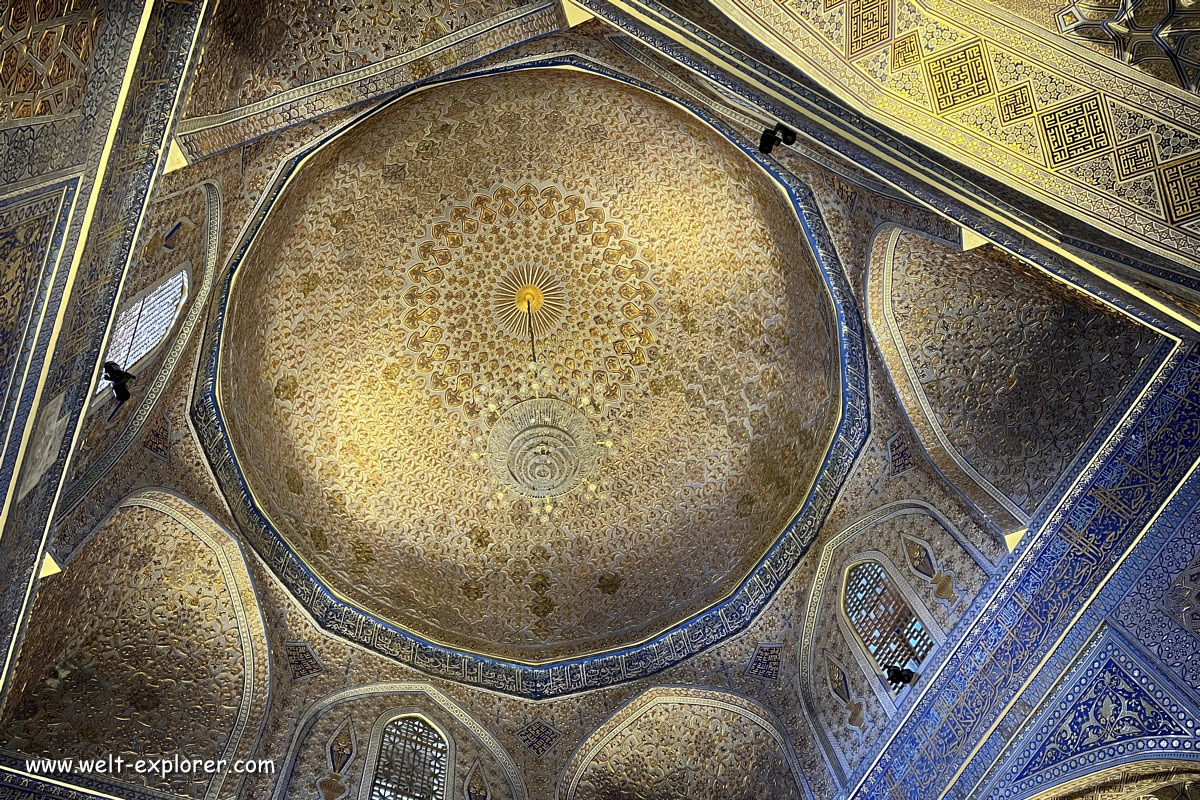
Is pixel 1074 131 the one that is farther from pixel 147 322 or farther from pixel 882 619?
pixel 147 322

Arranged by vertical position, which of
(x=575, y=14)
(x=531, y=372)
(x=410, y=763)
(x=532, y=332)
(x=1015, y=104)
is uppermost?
(x=532, y=332)

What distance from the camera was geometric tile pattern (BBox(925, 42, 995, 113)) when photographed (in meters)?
5.15

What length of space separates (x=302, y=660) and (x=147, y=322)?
359 cm

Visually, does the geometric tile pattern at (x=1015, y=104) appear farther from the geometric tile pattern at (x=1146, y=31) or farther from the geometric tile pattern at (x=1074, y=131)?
the geometric tile pattern at (x=1146, y=31)

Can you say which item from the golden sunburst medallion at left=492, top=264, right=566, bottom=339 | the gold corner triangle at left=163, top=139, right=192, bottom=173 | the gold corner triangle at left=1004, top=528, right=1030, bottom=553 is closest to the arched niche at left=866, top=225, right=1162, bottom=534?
the gold corner triangle at left=1004, top=528, right=1030, bottom=553

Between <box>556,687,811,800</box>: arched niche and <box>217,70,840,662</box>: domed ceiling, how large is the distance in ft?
2.89

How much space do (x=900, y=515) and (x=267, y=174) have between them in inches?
222

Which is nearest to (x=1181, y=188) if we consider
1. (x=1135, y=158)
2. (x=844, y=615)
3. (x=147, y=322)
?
(x=1135, y=158)

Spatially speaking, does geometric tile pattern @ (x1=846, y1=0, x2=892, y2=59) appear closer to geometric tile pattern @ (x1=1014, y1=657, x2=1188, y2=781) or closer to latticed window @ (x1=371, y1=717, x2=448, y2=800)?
geometric tile pattern @ (x1=1014, y1=657, x2=1188, y2=781)

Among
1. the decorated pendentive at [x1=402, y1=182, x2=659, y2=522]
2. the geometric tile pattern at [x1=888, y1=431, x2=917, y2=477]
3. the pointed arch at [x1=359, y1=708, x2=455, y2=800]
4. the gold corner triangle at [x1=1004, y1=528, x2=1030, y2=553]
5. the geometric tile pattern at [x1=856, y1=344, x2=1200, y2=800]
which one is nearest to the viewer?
the geometric tile pattern at [x1=856, y1=344, x2=1200, y2=800]

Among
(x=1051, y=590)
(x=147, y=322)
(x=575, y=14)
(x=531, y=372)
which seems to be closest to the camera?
(x=575, y=14)

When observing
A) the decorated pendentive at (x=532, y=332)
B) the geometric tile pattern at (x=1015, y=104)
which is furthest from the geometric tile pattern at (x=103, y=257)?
the decorated pendentive at (x=532, y=332)

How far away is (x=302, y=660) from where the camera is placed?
363 inches

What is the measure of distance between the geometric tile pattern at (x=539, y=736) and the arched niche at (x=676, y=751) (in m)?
0.27
